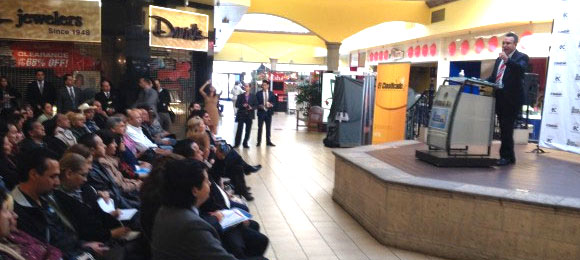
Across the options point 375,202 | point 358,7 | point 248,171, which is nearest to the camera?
point 375,202

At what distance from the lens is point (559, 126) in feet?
23.1

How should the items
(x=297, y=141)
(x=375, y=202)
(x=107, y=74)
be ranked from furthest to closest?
(x=297, y=141)
(x=107, y=74)
(x=375, y=202)

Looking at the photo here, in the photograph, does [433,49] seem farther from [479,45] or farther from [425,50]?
[479,45]

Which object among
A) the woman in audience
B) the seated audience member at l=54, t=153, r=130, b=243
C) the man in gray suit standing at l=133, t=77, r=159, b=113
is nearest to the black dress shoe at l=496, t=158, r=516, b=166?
the seated audience member at l=54, t=153, r=130, b=243

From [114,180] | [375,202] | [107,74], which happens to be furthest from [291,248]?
[107,74]

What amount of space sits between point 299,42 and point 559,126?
21.4 m

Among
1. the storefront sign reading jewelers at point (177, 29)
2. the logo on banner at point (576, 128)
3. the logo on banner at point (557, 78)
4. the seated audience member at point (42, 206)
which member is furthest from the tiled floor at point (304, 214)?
the logo on banner at point (557, 78)

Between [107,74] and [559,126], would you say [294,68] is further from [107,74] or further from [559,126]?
[559,126]

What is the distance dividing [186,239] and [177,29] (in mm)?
8495

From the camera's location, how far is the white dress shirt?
5934mm

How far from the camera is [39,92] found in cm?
852

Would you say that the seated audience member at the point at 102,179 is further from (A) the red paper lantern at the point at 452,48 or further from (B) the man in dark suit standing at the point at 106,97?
(A) the red paper lantern at the point at 452,48

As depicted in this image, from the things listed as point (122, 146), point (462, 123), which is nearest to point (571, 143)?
point (462, 123)

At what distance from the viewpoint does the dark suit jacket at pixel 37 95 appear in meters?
8.47
